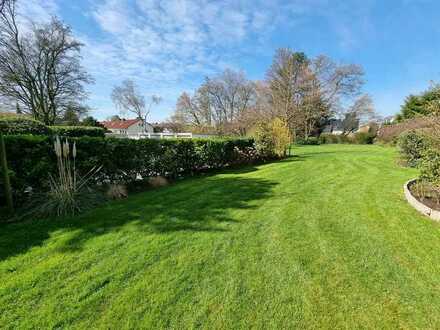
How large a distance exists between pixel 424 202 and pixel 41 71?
24.2 meters

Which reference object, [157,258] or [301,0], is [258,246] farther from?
[301,0]

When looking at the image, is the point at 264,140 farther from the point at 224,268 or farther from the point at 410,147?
the point at 224,268

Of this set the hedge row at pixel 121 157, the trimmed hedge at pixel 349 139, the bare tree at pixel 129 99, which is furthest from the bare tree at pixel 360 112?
the bare tree at pixel 129 99

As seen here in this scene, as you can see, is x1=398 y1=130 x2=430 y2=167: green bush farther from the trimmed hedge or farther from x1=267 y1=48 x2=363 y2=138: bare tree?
the trimmed hedge

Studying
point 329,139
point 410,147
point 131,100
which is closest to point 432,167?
Answer: point 410,147

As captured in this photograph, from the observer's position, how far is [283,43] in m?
21.7

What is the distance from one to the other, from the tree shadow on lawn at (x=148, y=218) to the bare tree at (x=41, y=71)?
1949 centimetres

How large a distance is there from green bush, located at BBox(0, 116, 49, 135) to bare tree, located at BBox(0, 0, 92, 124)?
12.7m

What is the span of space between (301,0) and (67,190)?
889cm

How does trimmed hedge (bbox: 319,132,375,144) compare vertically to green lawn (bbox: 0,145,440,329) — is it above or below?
above

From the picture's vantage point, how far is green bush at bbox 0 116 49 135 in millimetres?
7102

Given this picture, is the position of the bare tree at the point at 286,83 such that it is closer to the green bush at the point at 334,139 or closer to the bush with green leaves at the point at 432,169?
the green bush at the point at 334,139

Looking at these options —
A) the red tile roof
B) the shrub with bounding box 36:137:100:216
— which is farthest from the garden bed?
the red tile roof

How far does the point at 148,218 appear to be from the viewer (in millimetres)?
3457
